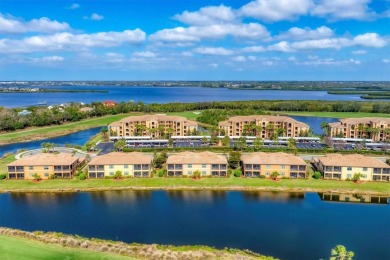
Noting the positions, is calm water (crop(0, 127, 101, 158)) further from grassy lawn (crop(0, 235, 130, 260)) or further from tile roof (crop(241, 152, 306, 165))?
tile roof (crop(241, 152, 306, 165))

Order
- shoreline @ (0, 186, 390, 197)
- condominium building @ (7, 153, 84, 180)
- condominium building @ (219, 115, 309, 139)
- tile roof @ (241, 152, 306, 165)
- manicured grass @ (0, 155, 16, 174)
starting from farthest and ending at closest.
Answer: condominium building @ (219, 115, 309, 139)
manicured grass @ (0, 155, 16, 174)
tile roof @ (241, 152, 306, 165)
condominium building @ (7, 153, 84, 180)
shoreline @ (0, 186, 390, 197)

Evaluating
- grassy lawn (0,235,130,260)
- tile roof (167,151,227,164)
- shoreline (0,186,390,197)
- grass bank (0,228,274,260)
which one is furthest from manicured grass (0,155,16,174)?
tile roof (167,151,227,164)

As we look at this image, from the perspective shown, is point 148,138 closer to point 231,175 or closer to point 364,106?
point 231,175

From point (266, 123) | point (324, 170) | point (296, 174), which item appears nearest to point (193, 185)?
point (296, 174)

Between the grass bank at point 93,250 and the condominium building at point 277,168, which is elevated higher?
the condominium building at point 277,168

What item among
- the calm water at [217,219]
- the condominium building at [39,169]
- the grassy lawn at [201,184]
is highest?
the condominium building at [39,169]

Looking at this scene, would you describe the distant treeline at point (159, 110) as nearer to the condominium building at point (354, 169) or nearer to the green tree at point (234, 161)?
the green tree at point (234, 161)

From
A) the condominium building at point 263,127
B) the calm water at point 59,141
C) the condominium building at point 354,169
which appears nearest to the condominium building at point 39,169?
the calm water at point 59,141
